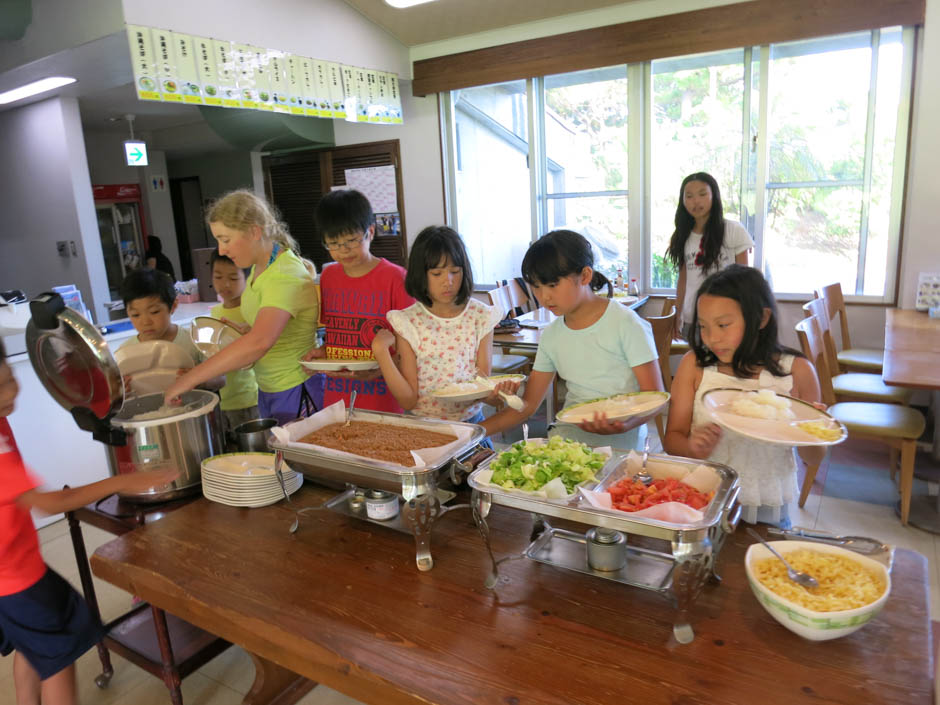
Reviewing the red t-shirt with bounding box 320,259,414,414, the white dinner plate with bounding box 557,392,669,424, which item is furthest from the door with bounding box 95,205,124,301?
the white dinner plate with bounding box 557,392,669,424

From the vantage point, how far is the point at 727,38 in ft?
14.2

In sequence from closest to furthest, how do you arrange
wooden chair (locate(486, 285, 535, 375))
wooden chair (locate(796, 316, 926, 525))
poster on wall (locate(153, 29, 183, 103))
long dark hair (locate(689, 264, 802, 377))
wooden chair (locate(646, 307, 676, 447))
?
long dark hair (locate(689, 264, 802, 377)) < wooden chair (locate(796, 316, 926, 525)) < poster on wall (locate(153, 29, 183, 103)) < wooden chair (locate(646, 307, 676, 447)) < wooden chair (locate(486, 285, 535, 375))

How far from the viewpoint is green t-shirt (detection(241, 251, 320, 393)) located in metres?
1.94

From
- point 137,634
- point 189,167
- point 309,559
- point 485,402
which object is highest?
point 189,167

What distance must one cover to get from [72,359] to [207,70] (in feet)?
9.97

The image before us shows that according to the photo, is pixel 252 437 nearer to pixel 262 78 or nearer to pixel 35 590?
pixel 35 590

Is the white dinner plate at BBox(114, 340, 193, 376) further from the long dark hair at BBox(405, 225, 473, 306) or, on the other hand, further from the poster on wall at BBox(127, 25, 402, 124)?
the poster on wall at BBox(127, 25, 402, 124)

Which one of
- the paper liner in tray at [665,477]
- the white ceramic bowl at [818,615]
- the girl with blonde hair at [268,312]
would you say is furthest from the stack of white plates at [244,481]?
the white ceramic bowl at [818,615]

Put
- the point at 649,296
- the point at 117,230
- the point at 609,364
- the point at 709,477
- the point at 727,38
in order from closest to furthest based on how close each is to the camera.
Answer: the point at 709,477, the point at 609,364, the point at 727,38, the point at 649,296, the point at 117,230

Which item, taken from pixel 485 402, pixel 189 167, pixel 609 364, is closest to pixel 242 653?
pixel 485 402

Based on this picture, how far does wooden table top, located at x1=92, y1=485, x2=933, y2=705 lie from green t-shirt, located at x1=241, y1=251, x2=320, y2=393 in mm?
685

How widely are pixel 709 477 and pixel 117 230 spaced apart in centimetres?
926

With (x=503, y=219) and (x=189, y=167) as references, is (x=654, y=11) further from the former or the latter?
(x=189, y=167)

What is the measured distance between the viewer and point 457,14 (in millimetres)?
5012
